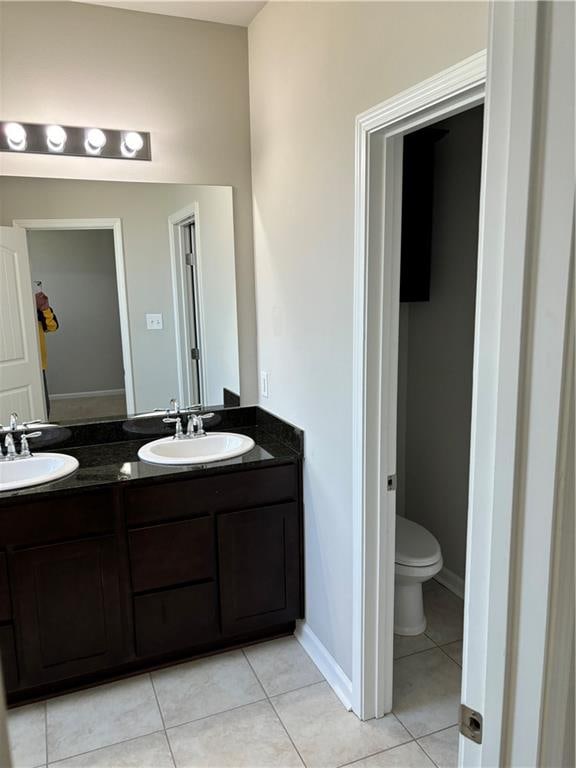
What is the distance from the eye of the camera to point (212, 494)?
225cm

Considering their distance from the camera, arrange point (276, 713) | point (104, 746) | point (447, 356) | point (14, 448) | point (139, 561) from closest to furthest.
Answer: point (104, 746)
point (276, 713)
point (139, 561)
point (14, 448)
point (447, 356)

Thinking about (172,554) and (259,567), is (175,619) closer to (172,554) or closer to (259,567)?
(172,554)

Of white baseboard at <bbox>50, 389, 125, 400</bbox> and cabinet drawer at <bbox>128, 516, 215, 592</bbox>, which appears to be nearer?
cabinet drawer at <bbox>128, 516, 215, 592</bbox>

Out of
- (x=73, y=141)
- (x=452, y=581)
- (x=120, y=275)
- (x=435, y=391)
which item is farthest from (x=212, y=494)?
(x=73, y=141)

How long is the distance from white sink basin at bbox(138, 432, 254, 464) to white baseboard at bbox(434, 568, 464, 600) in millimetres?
1297

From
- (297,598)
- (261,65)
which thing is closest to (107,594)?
(297,598)

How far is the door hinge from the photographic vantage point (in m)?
0.79

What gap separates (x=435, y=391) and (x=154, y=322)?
4.74 ft

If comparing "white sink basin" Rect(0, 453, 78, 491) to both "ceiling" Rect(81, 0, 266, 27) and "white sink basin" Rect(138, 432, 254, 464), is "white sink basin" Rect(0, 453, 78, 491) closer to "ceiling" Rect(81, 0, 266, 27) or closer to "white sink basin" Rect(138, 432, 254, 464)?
"white sink basin" Rect(138, 432, 254, 464)

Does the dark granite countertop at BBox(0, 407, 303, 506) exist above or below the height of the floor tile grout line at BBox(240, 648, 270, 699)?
above

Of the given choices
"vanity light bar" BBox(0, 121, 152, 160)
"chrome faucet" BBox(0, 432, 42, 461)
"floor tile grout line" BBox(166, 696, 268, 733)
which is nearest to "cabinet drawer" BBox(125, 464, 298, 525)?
"chrome faucet" BBox(0, 432, 42, 461)

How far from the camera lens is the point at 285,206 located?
7.61 ft

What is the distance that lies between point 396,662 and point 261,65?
2.60 metres

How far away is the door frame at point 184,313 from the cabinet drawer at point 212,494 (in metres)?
0.58
